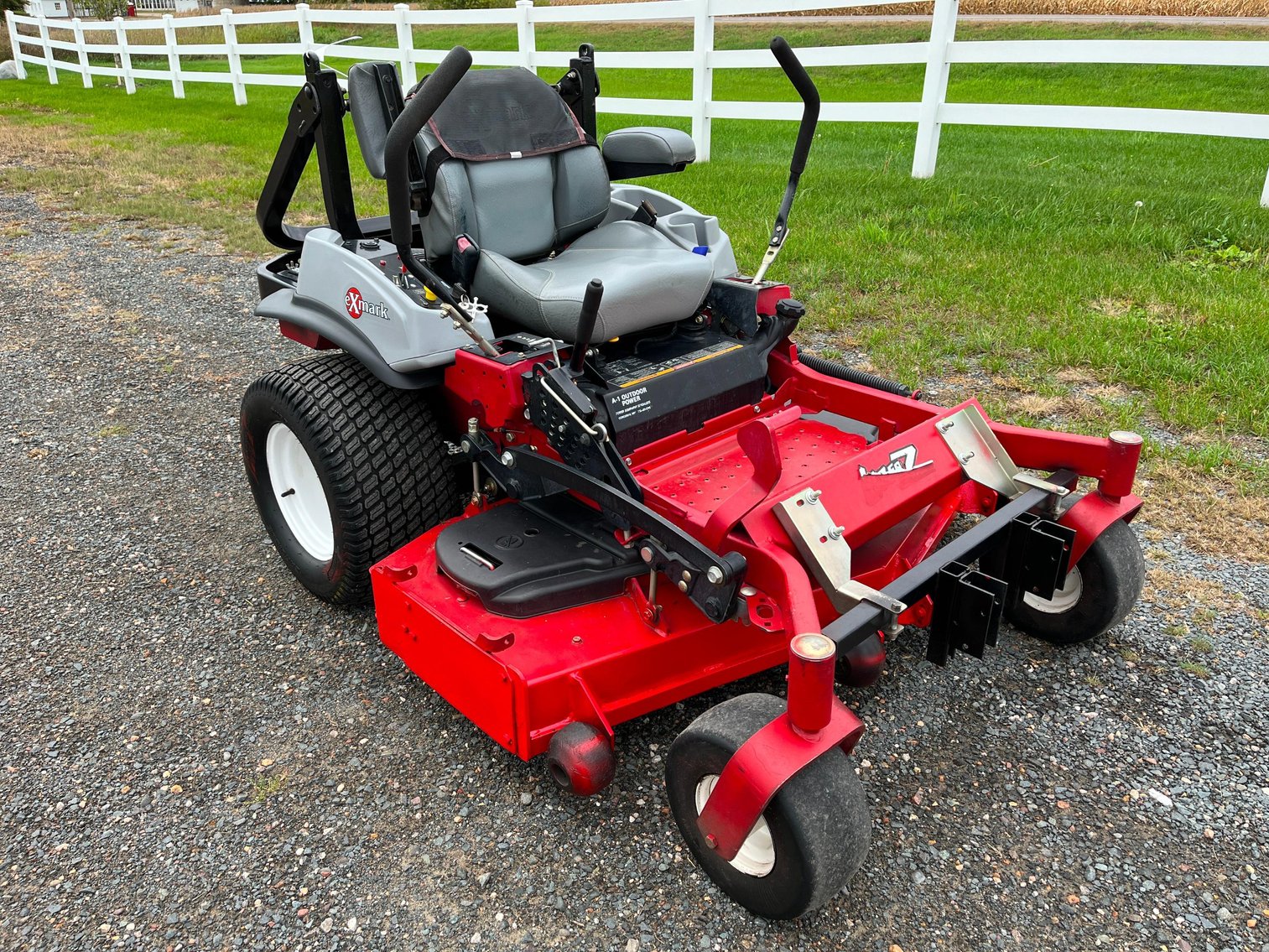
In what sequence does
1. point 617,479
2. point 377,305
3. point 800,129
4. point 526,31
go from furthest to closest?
point 526,31
point 800,129
point 377,305
point 617,479

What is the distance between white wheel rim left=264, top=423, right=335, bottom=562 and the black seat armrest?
1.56 meters

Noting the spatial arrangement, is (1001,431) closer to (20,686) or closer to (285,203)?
(285,203)

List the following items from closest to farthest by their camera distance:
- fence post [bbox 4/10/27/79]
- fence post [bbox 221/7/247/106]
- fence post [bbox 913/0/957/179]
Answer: fence post [bbox 913/0/957/179], fence post [bbox 221/7/247/106], fence post [bbox 4/10/27/79]

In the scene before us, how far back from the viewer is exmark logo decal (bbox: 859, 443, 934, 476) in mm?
2400

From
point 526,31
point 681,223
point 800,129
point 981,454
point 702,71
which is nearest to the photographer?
point 981,454

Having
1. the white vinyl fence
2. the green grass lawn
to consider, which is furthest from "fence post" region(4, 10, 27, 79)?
the white vinyl fence

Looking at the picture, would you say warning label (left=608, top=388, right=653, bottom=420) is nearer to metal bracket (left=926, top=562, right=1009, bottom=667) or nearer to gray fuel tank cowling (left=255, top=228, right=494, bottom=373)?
gray fuel tank cowling (left=255, top=228, right=494, bottom=373)

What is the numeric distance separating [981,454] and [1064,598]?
20.1 inches

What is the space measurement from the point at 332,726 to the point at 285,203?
6.24 feet

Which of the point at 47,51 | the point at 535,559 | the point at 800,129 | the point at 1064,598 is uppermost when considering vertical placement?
the point at 47,51

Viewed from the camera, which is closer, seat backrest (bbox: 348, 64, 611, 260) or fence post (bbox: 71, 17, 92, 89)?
seat backrest (bbox: 348, 64, 611, 260)

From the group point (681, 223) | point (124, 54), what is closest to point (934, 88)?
point (681, 223)

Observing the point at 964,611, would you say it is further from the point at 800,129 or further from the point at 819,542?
the point at 800,129

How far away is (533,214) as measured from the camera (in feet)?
10.8
